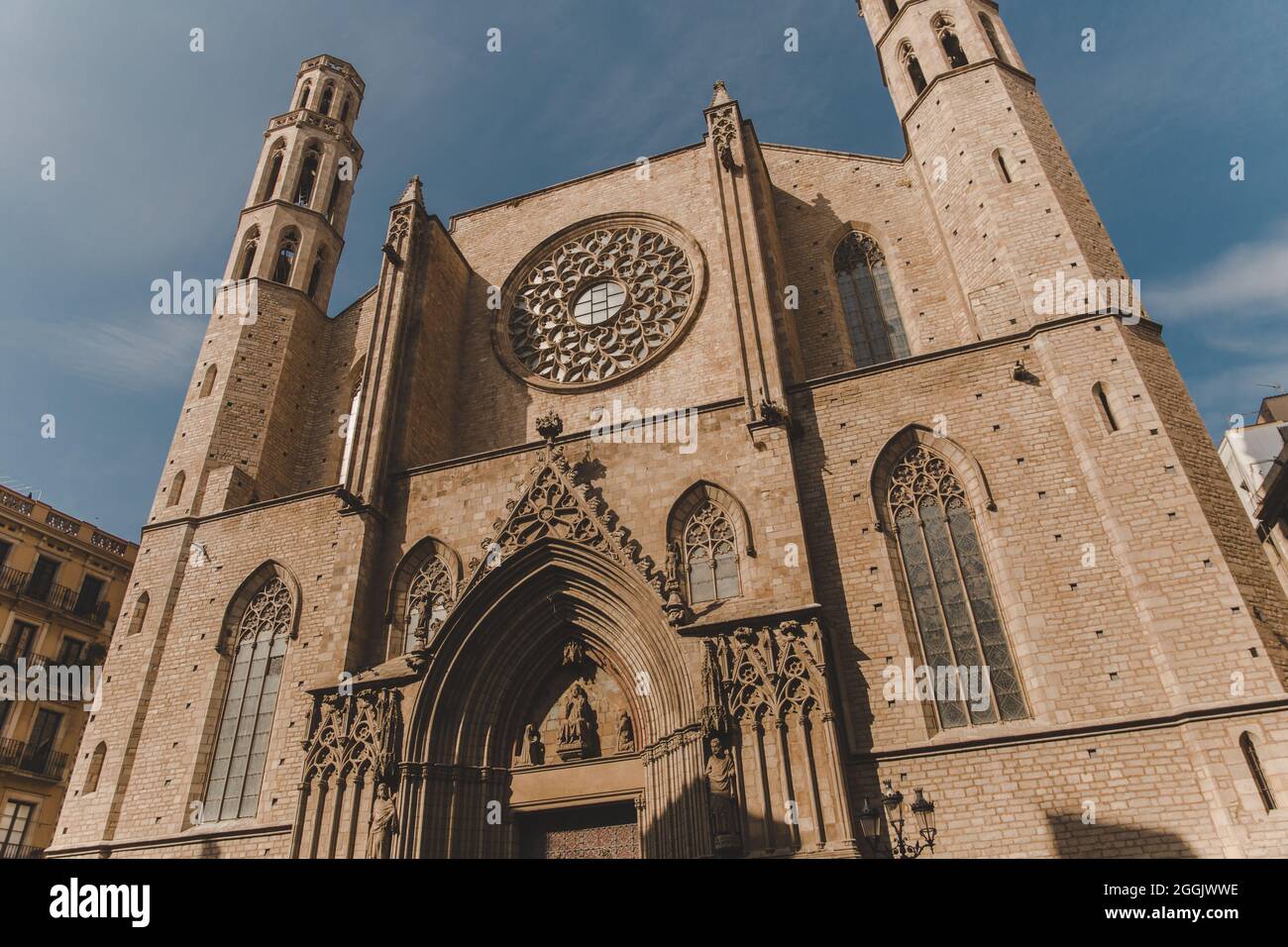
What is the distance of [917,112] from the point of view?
52.0 feet

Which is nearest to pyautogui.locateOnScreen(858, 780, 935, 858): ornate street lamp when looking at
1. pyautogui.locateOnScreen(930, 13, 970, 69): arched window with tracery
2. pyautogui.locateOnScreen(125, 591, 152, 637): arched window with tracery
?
pyautogui.locateOnScreen(125, 591, 152, 637): arched window with tracery

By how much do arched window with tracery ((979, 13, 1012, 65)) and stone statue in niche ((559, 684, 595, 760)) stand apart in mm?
14141

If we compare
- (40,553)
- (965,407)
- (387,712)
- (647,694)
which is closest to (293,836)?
(387,712)

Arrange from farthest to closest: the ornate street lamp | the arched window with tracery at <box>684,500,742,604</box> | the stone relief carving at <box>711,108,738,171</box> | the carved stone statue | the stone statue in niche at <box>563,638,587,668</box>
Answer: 1. the stone relief carving at <box>711,108,738,171</box>
2. the stone statue in niche at <box>563,638,587,668</box>
3. the arched window with tracery at <box>684,500,742,604</box>
4. the carved stone statue
5. the ornate street lamp

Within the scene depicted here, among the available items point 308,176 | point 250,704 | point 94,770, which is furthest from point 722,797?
point 308,176

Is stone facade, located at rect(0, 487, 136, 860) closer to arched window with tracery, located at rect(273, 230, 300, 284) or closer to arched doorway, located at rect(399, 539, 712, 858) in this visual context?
arched window with tracery, located at rect(273, 230, 300, 284)

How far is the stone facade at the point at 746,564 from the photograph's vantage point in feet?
29.5

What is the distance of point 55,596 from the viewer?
2111 cm

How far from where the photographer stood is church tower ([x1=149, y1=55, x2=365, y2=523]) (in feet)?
52.6

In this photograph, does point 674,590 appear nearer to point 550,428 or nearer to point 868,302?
point 550,428

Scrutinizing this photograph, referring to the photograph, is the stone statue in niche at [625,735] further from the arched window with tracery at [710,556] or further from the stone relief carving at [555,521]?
the stone relief carving at [555,521]

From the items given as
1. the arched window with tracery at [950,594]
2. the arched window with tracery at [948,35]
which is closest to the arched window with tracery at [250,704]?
the arched window with tracery at [950,594]
